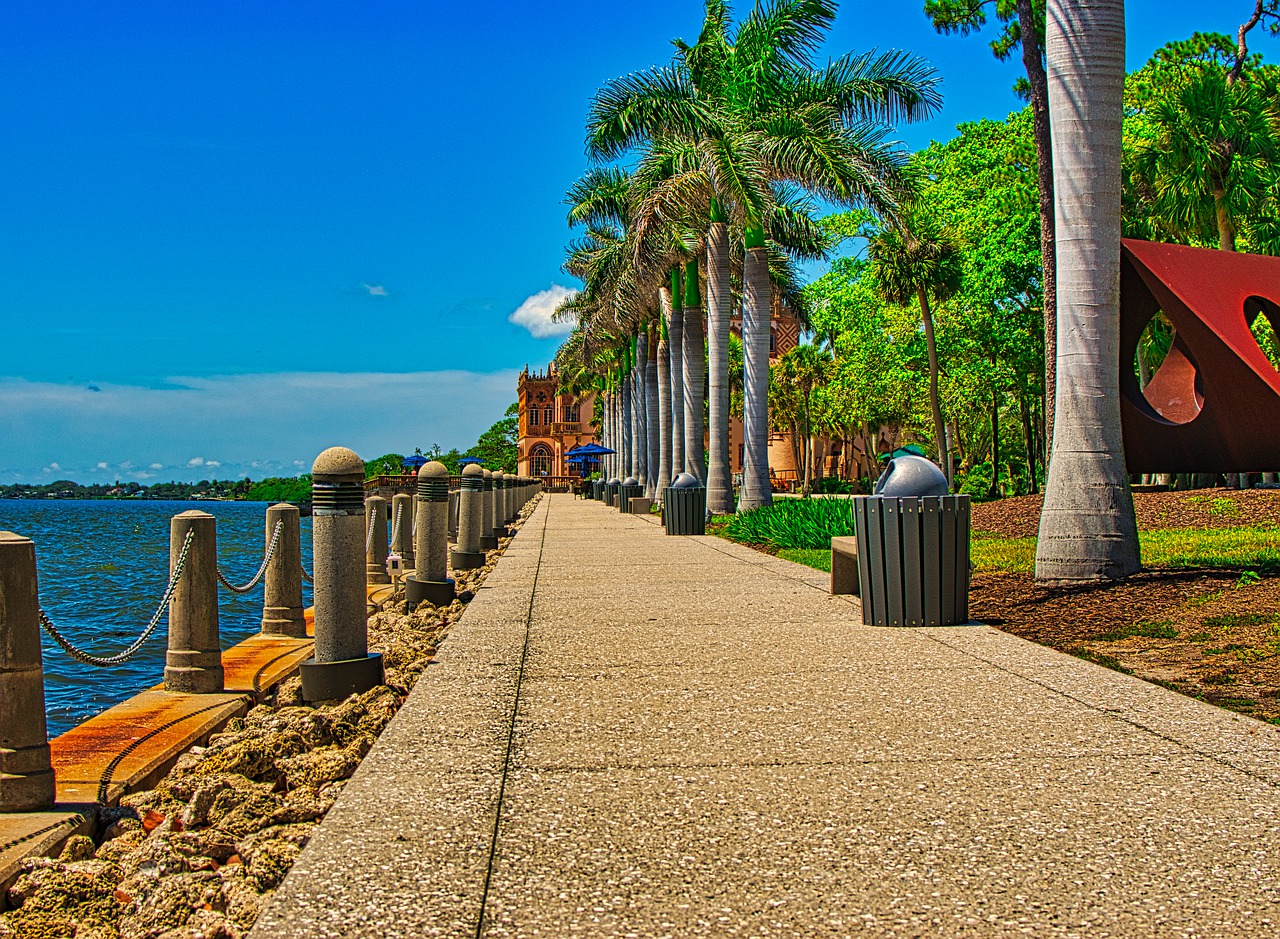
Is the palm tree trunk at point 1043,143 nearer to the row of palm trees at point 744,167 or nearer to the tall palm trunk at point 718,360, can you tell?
the row of palm trees at point 744,167

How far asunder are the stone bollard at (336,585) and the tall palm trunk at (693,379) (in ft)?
64.4

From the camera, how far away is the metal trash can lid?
26.6 feet

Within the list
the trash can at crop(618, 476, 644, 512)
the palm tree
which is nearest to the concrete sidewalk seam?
the trash can at crop(618, 476, 644, 512)

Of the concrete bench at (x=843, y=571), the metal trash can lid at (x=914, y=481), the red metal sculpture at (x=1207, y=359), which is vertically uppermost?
the red metal sculpture at (x=1207, y=359)

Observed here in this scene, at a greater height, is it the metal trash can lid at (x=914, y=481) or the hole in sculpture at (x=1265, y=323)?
the hole in sculpture at (x=1265, y=323)

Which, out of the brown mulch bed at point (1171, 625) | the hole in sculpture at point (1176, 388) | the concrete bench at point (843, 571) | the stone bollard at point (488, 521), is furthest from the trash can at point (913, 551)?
the stone bollard at point (488, 521)

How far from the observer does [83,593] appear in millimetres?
20609

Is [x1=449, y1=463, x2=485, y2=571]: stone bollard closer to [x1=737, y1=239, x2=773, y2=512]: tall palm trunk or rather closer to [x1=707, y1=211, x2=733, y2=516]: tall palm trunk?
[x1=737, y1=239, x2=773, y2=512]: tall palm trunk

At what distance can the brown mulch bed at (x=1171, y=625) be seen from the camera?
20.3 ft

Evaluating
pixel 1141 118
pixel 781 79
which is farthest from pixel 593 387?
pixel 781 79

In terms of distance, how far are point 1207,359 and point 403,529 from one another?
10710 mm

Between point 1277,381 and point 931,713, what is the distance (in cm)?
773

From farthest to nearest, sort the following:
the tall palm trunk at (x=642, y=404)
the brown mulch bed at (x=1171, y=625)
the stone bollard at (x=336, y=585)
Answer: the tall palm trunk at (x=642, y=404)
the stone bollard at (x=336, y=585)
the brown mulch bed at (x=1171, y=625)

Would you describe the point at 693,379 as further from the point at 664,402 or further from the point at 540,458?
the point at 540,458
